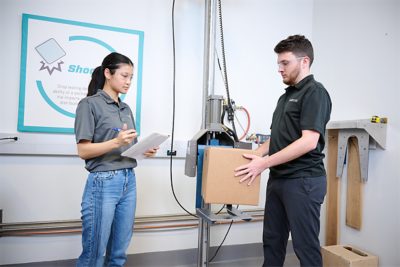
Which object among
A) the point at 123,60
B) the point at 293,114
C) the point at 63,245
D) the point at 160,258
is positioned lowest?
the point at 160,258

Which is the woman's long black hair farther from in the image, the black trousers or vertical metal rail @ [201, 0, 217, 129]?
the black trousers

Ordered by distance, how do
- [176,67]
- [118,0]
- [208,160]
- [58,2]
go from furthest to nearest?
[176,67] < [118,0] < [58,2] < [208,160]

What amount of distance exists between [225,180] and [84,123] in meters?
0.65

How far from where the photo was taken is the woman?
1.16 meters

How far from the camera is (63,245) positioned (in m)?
1.74

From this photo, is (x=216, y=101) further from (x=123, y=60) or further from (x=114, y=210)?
(x=114, y=210)

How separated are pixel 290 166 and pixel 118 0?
5.01 feet

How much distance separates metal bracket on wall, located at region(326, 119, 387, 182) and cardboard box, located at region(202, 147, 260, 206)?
1.02 m

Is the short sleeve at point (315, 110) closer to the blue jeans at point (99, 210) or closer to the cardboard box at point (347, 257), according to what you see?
the blue jeans at point (99, 210)

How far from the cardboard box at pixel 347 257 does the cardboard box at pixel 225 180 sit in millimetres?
953

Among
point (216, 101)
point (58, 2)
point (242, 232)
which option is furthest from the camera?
point (242, 232)

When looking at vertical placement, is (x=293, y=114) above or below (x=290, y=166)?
above

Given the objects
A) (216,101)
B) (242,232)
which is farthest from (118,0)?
(242,232)

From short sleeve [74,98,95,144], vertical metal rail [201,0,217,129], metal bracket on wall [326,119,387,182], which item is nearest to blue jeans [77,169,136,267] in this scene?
short sleeve [74,98,95,144]
